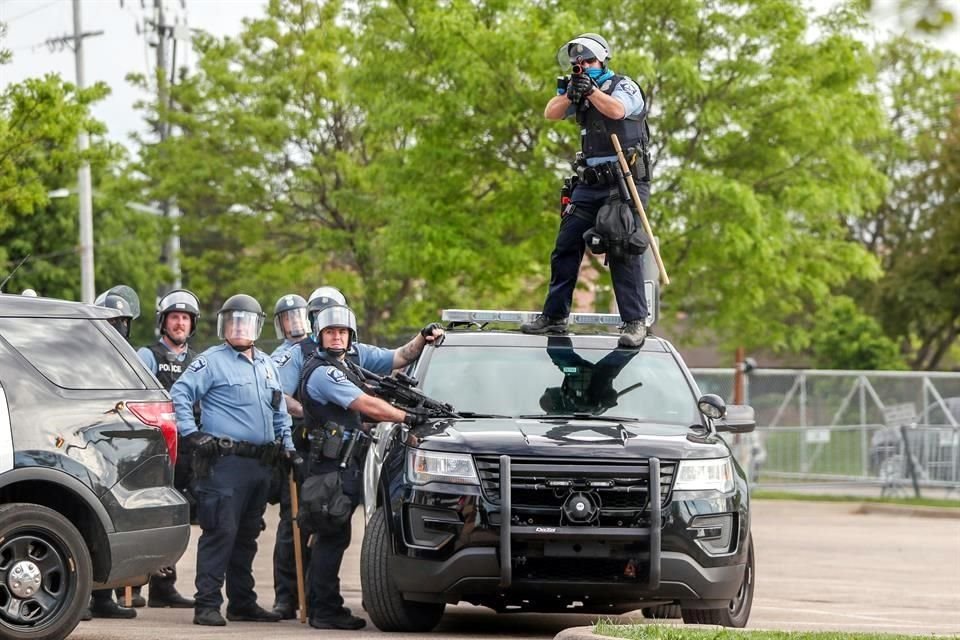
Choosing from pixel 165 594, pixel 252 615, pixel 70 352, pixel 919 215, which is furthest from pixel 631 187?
pixel 919 215

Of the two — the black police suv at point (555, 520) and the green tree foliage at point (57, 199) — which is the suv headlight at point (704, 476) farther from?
the green tree foliage at point (57, 199)

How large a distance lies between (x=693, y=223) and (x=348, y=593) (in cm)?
1416

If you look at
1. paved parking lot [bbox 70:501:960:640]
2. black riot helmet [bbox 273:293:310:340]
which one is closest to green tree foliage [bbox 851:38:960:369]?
paved parking lot [bbox 70:501:960:640]

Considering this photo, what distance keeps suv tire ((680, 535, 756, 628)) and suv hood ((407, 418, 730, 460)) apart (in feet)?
2.52

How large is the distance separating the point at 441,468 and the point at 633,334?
2.11m

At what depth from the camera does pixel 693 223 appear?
1069 inches

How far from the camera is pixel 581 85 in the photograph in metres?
11.7

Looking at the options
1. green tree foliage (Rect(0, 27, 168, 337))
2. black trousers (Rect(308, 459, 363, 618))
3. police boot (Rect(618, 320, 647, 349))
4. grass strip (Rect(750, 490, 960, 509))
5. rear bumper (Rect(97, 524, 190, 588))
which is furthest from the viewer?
grass strip (Rect(750, 490, 960, 509))

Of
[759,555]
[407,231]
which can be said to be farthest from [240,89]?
[759,555]

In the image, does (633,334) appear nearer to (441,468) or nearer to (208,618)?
(441,468)

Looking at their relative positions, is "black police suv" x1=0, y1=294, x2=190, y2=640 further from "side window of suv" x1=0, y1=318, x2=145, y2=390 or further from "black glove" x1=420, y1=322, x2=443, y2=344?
"black glove" x1=420, y1=322, x2=443, y2=344

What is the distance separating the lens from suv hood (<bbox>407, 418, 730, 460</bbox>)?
987cm

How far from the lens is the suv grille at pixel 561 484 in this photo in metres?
9.79

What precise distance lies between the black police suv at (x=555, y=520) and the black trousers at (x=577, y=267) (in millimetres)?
1374
